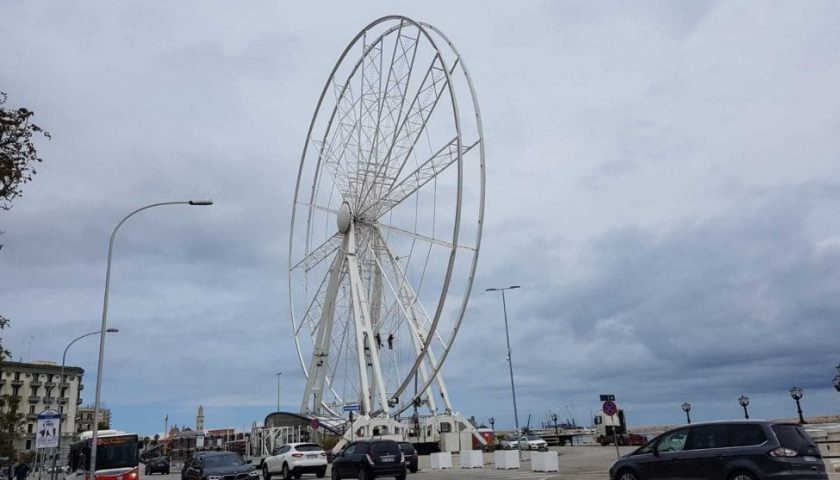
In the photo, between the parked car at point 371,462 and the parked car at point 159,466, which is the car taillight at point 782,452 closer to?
the parked car at point 371,462

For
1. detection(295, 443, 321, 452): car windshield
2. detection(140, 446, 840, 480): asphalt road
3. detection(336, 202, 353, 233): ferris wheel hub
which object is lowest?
detection(140, 446, 840, 480): asphalt road

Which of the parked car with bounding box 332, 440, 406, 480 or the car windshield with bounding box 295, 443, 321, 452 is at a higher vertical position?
the car windshield with bounding box 295, 443, 321, 452

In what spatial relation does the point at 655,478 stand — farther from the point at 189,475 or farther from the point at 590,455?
the point at 590,455

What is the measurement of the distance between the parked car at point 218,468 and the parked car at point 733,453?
13023 millimetres

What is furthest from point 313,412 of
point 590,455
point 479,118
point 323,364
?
point 479,118

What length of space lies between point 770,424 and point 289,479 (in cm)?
2201

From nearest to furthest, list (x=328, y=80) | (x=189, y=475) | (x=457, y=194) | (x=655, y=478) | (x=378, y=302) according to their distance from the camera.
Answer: (x=655, y=478) < (x=189, y=475) < (x=457, y=194) < (x=378, y=302) < (x=328, y=80)

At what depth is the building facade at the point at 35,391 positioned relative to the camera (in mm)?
111250

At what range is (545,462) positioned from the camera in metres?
29.0

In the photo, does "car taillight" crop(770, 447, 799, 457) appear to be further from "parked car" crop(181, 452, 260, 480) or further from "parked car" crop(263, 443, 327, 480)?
"parked car" crop(263, 443, 327, 480)

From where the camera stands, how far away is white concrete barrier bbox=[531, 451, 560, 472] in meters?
28.8

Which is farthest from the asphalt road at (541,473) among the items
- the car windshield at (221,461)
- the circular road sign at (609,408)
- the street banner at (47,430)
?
the street banner at (47,430)

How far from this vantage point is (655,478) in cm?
1585

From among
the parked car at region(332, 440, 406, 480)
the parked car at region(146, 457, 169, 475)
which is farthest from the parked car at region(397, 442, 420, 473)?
the parked car at region(146, 457, 169, 475)
